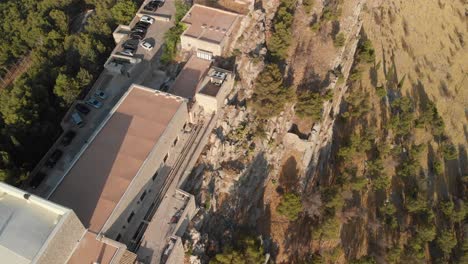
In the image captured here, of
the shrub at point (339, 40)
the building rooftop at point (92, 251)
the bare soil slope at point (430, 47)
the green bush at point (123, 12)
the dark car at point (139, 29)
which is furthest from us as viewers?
the bare soil slope at point (430, 47)

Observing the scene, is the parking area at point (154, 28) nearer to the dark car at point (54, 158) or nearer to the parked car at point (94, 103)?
the parked car at point (94, 103)

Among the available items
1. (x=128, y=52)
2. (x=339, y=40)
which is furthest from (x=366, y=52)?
(x=128, y=52)

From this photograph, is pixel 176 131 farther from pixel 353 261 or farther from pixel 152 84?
pixel 353 261

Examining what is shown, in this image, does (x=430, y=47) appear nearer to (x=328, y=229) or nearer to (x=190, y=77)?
(x=328, y=229)

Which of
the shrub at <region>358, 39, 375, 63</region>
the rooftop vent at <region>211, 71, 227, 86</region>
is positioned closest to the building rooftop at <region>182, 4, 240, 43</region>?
the rooftop vent at <region>211, 71, 227, 86</region>

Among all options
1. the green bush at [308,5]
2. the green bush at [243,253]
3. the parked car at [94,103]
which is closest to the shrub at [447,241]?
the green bush at [243,253]

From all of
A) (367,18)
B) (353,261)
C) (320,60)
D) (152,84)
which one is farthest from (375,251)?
(367,18)
